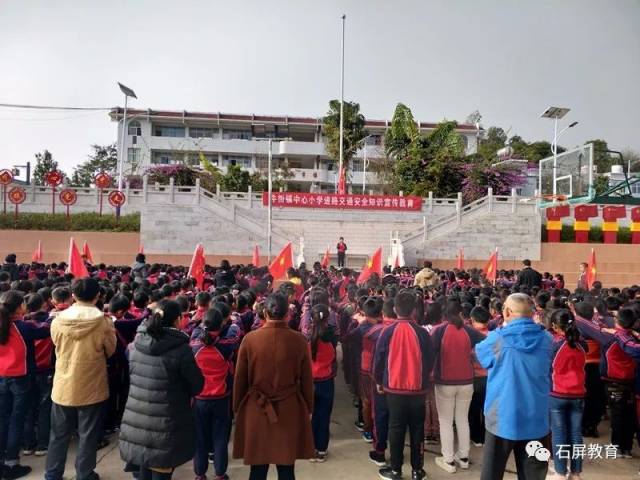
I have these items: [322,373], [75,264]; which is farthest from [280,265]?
[322,373]

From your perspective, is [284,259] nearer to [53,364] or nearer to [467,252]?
[53,364]

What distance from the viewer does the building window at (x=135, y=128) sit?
124 feet

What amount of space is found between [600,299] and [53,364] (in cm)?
568

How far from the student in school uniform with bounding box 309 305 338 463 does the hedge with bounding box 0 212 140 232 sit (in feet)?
59.7

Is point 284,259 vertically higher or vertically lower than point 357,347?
higher

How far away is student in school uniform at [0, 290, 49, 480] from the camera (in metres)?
3.84

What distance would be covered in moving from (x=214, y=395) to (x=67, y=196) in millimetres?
20057

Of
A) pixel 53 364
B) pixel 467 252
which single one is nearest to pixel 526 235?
pixel 467 252

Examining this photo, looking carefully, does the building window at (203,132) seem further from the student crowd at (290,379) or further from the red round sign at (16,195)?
the student crowd at (290,379)

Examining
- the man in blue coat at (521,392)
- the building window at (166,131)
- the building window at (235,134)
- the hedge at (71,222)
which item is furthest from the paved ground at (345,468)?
the building window at (235,134)

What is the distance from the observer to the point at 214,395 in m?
3.80

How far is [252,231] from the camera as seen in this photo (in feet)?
67.6

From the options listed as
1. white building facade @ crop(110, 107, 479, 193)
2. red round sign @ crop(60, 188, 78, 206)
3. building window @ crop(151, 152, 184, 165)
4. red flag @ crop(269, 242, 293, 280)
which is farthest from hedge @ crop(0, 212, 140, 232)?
building window @ crop(151, 152, 184, 165)

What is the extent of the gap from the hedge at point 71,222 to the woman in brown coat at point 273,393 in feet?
62.9
